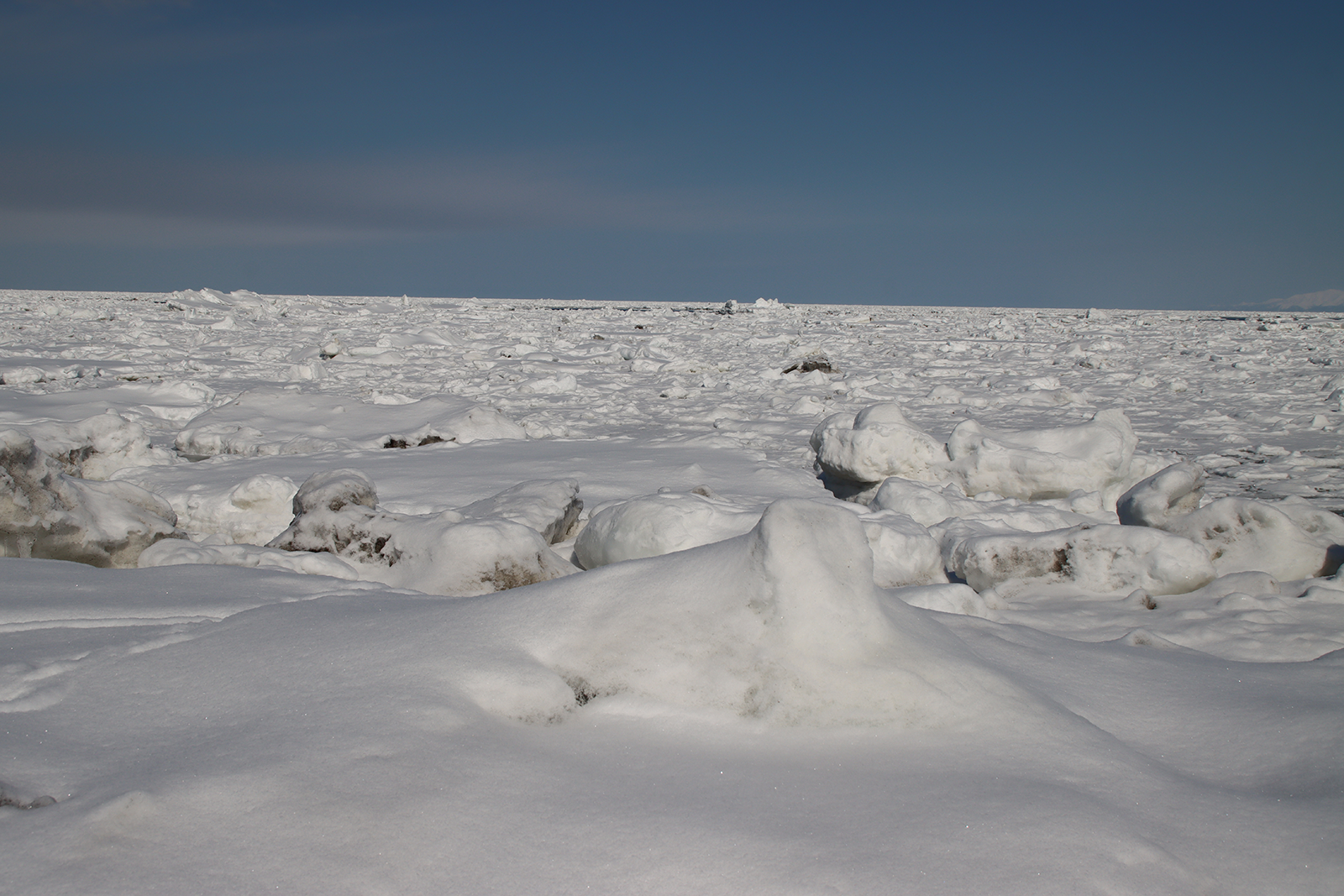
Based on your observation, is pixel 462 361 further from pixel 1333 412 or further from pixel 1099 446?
pixel 1333 412

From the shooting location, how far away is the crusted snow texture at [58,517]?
3133mm

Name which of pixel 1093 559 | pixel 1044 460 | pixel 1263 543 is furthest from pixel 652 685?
pixel 1044 460

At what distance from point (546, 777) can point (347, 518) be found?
2.20m

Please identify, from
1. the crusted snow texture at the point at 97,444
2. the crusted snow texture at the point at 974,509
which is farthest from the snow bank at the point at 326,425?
the crusted snow texture at the point at 974,509

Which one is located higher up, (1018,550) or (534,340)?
(534,340)

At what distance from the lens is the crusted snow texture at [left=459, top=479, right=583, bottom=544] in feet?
12.3

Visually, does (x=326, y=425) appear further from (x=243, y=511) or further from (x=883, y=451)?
(x=883, y=451)

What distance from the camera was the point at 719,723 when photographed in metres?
1.83

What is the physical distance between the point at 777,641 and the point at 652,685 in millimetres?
311

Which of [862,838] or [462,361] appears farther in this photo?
[462,361]

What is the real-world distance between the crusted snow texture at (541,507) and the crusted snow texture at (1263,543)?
2871 millimetres

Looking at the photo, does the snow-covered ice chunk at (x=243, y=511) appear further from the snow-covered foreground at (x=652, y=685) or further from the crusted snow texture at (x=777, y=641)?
the crusted snow texture at (x=777, y=641)

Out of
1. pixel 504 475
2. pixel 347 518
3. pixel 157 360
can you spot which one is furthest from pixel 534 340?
pixel 347 518

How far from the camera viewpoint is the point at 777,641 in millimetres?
1966
